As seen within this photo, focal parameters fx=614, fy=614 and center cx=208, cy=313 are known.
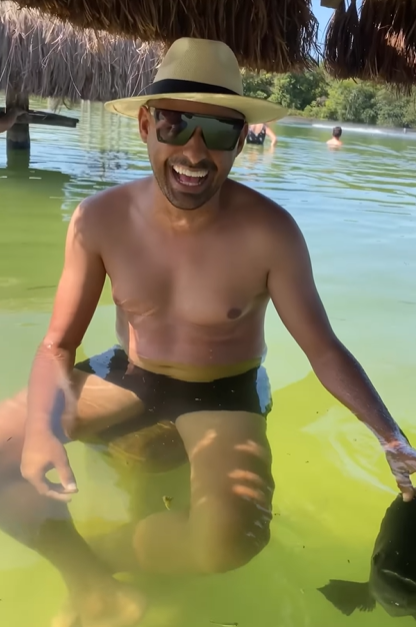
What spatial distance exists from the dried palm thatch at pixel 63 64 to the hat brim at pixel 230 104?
4.61 m

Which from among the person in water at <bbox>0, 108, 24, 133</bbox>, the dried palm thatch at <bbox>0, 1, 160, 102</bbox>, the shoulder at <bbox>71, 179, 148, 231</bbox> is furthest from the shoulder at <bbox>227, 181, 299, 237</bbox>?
the person in water at <bbox>0, 108, 24, 133</bbox>

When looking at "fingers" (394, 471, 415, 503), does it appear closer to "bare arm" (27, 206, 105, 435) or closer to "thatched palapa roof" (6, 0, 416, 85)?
"bare arm" (27, 206, 105, 435)

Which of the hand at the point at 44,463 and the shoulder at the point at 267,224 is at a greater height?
the shoulder at the point at 267,224

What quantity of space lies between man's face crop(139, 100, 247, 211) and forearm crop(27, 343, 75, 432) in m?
0.61

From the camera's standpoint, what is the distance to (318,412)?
2549 mm

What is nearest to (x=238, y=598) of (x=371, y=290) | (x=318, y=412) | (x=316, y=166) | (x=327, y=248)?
(x=318, y=412)

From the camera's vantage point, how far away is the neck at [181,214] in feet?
Result: 6.25

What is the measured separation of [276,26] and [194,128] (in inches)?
39.2

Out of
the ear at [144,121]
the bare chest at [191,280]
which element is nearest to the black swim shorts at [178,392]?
the bare chest at [191,280]

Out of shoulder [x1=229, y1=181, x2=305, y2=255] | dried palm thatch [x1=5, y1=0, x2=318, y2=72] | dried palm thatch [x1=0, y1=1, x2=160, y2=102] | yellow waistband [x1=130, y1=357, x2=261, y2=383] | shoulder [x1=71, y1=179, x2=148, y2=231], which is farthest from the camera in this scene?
dried palm thatch [x1=0, y1=1, x2=160, y2=102]

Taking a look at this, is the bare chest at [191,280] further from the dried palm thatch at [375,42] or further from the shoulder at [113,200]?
the dried palm thatch at [375,42]

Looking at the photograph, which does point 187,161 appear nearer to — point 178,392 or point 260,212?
point 260,212

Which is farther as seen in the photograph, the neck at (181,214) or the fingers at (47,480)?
the neck at (181,214)

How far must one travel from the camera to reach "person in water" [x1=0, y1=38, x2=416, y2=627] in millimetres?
1639
